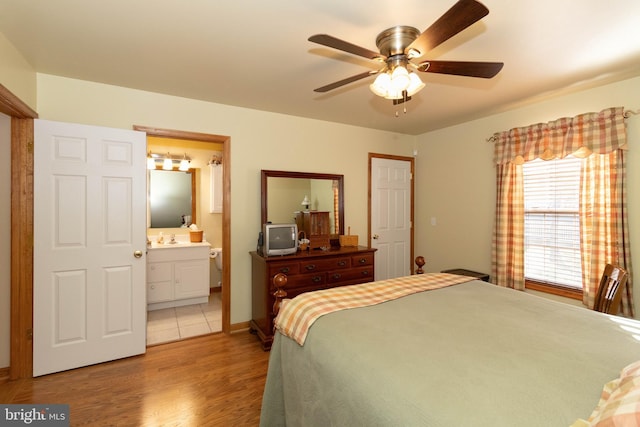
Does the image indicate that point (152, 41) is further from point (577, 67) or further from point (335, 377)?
point (577, 67)

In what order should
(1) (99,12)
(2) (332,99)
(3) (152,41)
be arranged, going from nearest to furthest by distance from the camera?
(1) (99,12), (3) (152,41), (2) (332,99)

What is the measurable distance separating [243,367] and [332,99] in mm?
2589

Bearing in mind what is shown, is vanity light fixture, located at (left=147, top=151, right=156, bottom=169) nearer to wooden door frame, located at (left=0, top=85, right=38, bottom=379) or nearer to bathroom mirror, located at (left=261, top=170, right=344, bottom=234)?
wooden door frame, located at (left=0, top=85, right=38, bottom=379)

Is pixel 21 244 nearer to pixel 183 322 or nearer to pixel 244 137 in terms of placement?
pixel 183 322

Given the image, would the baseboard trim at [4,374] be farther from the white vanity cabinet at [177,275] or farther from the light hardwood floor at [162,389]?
the white vanity cabinet at [177,275]

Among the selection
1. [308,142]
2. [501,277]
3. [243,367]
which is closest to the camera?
[243,367]

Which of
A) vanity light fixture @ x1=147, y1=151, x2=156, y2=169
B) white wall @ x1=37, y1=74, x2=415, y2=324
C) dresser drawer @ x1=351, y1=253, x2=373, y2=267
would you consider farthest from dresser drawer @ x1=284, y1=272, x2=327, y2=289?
vanity light fixture @ x1=147, y1=151, x2=156, y2=169

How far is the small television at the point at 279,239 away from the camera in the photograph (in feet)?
9.71

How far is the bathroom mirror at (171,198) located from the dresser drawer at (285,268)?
7.57 ft

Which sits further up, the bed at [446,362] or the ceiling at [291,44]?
the ceiling at [291,44]

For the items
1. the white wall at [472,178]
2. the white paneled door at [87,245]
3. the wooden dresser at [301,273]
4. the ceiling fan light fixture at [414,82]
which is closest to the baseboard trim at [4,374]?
the white paneled door at [87,245]

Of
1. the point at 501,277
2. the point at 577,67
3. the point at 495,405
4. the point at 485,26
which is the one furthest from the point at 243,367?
the point at 577,67

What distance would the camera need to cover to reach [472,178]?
361cm

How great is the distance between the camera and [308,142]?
3.54m
